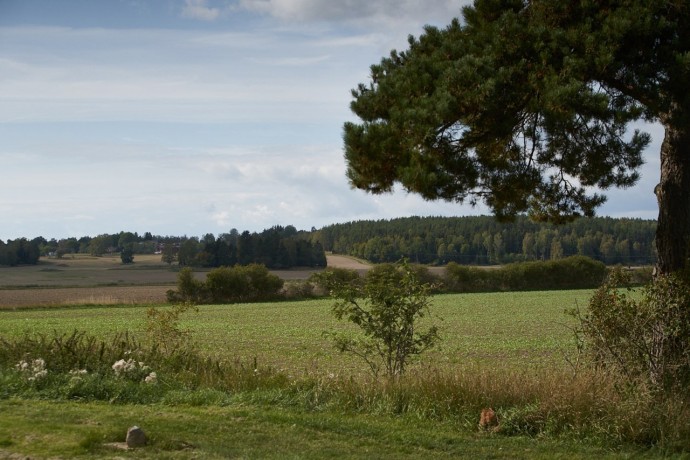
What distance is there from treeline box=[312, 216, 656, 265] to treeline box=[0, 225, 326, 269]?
15996mm

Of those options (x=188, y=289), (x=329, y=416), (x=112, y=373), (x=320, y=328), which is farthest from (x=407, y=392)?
(x=188, y=289)

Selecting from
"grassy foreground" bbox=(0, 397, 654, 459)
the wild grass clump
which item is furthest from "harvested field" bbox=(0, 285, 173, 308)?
"grassy foreground" bbox=(0, 397, 654, 459)

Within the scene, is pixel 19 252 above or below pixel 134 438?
above

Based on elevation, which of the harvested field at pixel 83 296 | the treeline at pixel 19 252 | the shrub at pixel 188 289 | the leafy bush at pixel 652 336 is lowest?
the harvested field at pixel 83 296

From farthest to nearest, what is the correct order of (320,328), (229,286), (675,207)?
(229,286) < (320,328) < (675,207)

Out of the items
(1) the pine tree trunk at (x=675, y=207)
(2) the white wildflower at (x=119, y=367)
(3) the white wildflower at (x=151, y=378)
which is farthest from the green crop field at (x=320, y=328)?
(2) the white wildflower at (x=119, y=367)

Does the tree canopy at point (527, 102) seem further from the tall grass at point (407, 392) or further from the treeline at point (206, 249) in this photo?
the treeline at point (206, 249)

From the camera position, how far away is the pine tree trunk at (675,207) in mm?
10070

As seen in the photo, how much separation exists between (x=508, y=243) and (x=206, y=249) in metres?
47.6

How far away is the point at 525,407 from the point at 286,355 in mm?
15778

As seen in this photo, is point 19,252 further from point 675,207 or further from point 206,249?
point 675,207

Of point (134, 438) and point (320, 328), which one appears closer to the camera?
point (134, 438)

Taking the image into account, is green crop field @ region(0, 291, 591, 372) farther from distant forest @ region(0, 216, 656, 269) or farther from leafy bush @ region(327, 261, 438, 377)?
distant forest @ region(0, 216, 656, 269)

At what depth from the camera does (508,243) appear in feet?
351
